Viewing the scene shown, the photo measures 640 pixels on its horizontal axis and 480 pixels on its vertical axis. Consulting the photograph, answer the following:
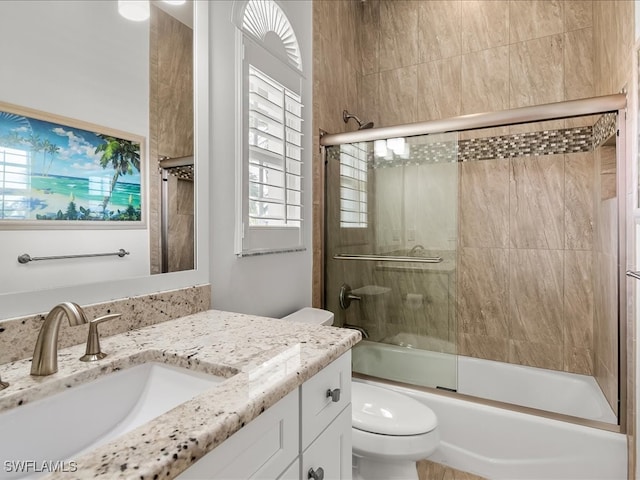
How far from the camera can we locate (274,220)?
1749mm

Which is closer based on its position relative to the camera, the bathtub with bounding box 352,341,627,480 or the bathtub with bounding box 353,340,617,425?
the bathtub with bounding box 352,341,627,480

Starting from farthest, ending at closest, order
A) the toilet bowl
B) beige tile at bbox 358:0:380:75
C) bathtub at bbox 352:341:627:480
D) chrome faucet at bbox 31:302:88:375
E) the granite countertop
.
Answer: beige tile at bbox 358:0:380:75 < bathtub at bbox 352:341:627:480 < the toilet bowl < chrome faucet at bbox 31:302:88:375 < the granite countertop

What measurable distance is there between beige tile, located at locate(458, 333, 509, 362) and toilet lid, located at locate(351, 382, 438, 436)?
107 cm

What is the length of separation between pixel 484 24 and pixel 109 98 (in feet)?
7.97

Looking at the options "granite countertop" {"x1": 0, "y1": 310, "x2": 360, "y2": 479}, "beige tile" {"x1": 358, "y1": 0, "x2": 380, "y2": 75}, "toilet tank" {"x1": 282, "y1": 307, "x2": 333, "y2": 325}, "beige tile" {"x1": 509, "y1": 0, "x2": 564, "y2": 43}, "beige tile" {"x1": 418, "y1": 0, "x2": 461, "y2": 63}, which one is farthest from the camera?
"beige tile" {"x1": 358, "y1": 0, "x2": 380, "y2": 75}

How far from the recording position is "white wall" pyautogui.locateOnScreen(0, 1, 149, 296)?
0.83 meters

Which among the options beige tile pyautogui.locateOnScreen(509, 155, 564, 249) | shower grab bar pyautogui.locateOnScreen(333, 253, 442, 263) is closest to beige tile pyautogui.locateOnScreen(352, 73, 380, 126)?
beige tile pyautogui.locateOnScreen(509, 155, 564, 249)

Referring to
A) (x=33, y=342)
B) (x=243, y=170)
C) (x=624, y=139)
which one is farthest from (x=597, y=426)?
(x=33, y=342)

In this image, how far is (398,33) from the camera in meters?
Result: 2.67

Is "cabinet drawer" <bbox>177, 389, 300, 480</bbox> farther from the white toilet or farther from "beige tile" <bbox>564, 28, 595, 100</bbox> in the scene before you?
"beige tile" <bbox>564, 28, 595, 100</bbox>

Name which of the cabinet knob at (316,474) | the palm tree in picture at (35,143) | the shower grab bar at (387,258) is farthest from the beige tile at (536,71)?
the palm tree in picture at (35,143)

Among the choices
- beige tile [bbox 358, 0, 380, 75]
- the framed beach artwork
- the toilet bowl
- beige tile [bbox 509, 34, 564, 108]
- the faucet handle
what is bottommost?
the toilet bowl

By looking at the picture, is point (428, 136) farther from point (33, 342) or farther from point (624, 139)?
point (33, 342)

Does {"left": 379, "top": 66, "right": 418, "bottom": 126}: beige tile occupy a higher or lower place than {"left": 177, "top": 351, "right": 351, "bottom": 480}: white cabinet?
higher
